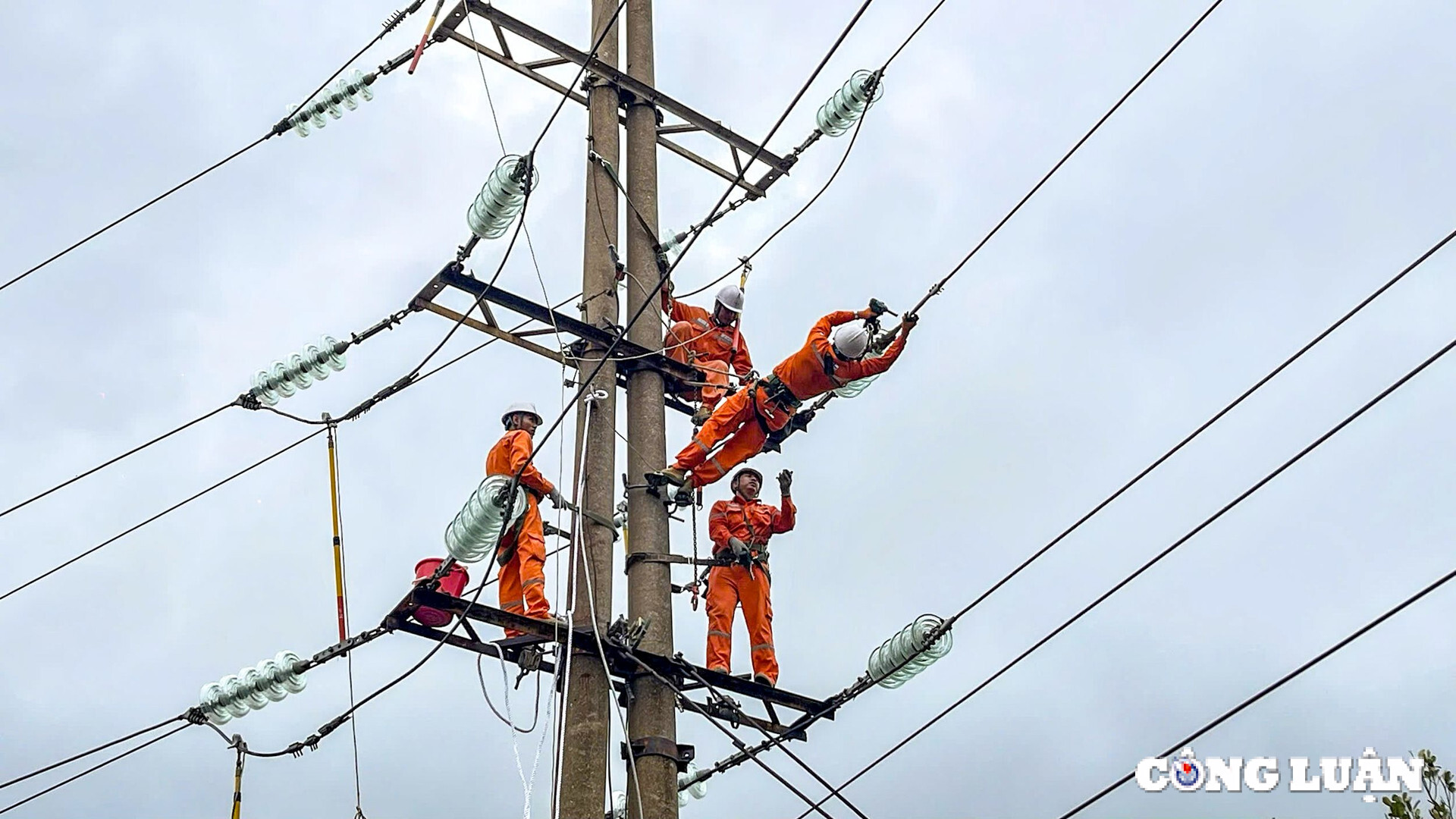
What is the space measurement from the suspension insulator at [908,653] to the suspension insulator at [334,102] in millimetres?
6516

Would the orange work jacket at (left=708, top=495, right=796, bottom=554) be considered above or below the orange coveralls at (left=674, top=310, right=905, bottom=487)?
below

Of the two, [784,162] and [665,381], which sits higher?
[784,162]

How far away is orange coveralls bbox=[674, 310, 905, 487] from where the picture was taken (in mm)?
10883

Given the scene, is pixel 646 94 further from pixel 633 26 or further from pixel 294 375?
pixel 294 375

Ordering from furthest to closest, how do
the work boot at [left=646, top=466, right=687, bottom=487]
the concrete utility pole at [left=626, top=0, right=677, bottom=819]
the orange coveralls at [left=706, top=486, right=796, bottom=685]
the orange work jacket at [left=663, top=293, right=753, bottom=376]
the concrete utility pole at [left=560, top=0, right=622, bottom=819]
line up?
the orange work jacket at [left=663, top=293, right=753, bottom=376], the orange coveralls at [left=706, top=486, right=796, bottom=685], the work boot at [left=646, top=466, right=687, bottom=487], the concrete utility pole at [left=626, top=0, right=677, bottom=819], the concrete utility pole at [left=560, top=0, right=622, bottom=819]

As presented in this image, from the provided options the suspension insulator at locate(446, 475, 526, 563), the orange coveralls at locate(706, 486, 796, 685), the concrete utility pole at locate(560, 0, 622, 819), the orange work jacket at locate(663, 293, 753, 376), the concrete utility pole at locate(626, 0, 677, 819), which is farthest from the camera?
the orange work jacket at locate(663, 293, 753, 376)

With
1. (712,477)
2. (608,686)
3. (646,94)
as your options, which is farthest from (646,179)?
(608,686)

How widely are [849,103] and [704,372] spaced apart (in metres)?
2.50

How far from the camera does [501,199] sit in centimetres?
1040

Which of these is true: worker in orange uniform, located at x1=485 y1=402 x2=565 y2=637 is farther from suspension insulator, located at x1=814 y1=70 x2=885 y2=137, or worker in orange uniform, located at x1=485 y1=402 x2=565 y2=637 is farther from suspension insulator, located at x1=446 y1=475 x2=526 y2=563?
suspension insulator, located at x1=814 y1=70 x2=885 y2=137

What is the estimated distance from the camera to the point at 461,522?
9828mm

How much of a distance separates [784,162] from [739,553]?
3069mm

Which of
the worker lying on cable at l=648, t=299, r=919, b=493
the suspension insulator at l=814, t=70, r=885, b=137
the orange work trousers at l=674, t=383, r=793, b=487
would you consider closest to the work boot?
the orange work trousers at l=674, t=383, r=793, b=487

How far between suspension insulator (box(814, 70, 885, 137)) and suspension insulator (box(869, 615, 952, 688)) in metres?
3.94
